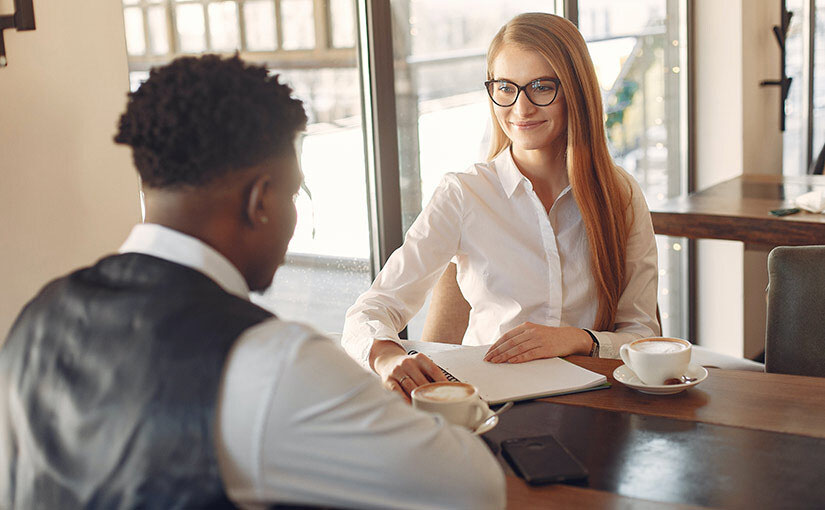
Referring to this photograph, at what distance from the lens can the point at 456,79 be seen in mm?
2680

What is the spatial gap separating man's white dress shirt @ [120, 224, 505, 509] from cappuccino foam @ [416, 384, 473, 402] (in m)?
0.33

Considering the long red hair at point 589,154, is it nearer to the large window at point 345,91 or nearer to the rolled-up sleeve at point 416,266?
the rolled-up sleeve at point 416,266

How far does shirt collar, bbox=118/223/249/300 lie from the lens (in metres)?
0.86

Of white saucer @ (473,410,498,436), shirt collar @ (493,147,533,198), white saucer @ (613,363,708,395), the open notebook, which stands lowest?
the open notebook

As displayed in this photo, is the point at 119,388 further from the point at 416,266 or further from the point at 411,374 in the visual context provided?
the point at 416,266

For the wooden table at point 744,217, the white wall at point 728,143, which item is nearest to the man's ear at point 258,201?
the wooden table at point 744,217

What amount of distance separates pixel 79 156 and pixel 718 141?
3284 mm

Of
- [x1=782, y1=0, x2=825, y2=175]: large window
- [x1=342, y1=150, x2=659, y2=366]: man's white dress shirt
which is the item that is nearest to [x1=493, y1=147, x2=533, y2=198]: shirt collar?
[x1=342, y1=150, x2=659, y2=366]: man's white dress shirt

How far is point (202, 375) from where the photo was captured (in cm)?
74

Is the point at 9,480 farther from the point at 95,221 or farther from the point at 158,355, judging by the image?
the point at 95,221

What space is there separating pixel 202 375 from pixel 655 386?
811 millimetres

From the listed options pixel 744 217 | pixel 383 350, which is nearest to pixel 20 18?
pixel 383 350

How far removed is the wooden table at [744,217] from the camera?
107 inches

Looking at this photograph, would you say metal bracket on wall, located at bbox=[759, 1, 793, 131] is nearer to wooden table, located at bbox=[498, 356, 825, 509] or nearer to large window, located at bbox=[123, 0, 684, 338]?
large window, located at bbox=[123, 0, 684, 338]
